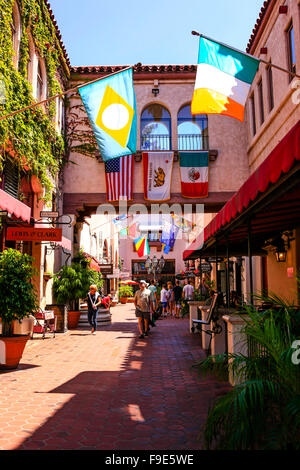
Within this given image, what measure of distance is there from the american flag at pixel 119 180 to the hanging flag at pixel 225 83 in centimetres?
966

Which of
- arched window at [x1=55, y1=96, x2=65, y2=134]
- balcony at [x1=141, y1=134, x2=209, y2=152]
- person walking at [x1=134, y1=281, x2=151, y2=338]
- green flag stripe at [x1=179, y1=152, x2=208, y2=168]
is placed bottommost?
person walking at [x1=134, y1=281, x2=151, y2=338]

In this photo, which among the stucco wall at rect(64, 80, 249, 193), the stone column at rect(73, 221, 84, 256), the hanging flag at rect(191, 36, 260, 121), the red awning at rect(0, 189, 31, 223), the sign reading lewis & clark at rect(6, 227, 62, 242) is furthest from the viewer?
the stone column at rect(73, 221, 84, 256)

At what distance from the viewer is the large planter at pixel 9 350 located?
7.65 metres

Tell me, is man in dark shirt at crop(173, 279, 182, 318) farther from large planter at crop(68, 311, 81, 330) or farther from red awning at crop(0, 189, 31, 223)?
red awning at crop(0, 189, 31, 223)

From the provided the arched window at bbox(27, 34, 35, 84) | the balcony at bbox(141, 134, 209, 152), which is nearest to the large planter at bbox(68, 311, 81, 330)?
the balcony at bbox(141, 134, 209, 152)

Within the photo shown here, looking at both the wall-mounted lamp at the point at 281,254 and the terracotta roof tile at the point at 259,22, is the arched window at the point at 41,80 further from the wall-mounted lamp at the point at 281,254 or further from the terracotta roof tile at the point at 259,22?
the wall-mounted lamp at the point at 281,254

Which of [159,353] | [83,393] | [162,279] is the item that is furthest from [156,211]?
[162,279]

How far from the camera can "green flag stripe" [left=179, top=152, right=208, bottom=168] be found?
17.3 meters

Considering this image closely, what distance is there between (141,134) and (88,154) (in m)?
2.52

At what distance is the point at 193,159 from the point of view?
1734cm

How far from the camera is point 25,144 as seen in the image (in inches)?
459

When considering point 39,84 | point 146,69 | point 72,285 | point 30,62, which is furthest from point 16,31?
point 72,285

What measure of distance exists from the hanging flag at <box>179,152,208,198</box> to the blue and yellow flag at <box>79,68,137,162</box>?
8758 millimetres

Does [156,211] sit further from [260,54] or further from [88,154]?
[260,54]
